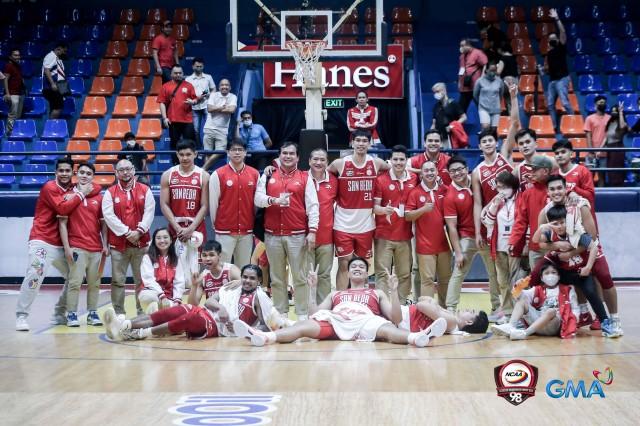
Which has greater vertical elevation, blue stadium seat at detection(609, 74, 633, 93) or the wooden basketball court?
blue stadium seat at detection(609, 74, 633, 93)

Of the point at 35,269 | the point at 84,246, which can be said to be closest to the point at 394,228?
the point at 84,246

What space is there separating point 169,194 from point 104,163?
5.83 metres

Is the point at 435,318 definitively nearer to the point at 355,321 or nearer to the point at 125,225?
the point at 355,321

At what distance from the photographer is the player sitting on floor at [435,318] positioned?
31.4ft

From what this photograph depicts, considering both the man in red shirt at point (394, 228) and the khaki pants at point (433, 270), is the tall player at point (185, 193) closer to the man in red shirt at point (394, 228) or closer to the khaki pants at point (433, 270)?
the man in red shirt at point (394, 228)

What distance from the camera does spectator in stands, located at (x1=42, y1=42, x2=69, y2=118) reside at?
18.5 m

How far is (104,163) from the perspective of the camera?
54.6 feet

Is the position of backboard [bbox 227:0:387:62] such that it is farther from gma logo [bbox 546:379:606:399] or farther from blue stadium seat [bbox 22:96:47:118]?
gma logo [bbox 546:379:606:399]

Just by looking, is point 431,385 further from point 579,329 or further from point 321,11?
point 321,11

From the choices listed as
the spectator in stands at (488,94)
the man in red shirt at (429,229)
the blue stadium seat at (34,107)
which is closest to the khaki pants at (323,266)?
the man in red shirt at (429,229)

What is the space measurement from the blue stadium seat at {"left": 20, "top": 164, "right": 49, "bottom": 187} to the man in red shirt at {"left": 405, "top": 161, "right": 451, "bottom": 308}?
8922 mm

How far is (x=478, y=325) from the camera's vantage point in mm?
9875

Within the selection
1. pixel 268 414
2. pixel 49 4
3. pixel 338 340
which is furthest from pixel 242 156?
pixel 49 4

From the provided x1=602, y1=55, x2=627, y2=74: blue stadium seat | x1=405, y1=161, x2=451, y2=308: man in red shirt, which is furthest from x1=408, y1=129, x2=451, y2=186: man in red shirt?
x1=602, y1=55, x2=627, y2=74: blue stadium seat
